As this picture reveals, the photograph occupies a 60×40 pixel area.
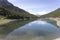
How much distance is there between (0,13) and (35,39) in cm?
9950

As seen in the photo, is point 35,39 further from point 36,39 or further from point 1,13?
point 1,13

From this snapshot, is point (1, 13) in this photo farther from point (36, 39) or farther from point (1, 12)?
point (36, 39)

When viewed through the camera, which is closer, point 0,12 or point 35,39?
point 35,39

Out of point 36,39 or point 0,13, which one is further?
point 0,13

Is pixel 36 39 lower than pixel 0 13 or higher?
lower

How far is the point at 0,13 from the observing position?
115m

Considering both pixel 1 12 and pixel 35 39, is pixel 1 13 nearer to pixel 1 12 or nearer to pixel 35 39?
pixel 1 12

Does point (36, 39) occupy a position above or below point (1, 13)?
below

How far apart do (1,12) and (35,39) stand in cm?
10143

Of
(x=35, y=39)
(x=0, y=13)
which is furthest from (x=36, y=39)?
(x=0, y=13)

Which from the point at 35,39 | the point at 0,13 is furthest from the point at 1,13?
the point at 35,39

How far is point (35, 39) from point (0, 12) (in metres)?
101

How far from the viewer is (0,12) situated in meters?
116

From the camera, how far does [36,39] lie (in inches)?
719
